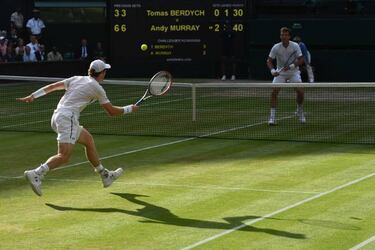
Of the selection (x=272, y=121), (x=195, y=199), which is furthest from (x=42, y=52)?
(x=195, y=199)

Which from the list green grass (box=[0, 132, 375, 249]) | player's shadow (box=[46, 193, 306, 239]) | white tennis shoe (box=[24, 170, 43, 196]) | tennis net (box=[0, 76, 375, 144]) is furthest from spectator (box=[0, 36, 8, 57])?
player's shadow (box=[46, 193, 306, 239])

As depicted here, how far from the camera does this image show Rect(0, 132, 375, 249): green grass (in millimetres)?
9969

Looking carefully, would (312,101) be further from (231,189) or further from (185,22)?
(231,189)

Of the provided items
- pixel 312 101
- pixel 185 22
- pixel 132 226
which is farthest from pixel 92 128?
pixel 185 22

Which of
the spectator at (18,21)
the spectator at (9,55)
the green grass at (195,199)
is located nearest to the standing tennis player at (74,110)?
the green grass at (195,199)

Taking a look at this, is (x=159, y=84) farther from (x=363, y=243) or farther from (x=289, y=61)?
(x=289, y=61)

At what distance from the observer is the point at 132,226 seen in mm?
10570

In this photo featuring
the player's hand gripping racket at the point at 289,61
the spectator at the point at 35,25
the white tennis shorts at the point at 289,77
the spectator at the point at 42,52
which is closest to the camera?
the player's hand gripping racket at the point at 289,61

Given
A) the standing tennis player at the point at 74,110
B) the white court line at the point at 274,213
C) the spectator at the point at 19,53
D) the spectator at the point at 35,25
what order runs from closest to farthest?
the white court line at the point at 274,213 < the standing tennis player at the point at 74,110 < the spectator at the point at 19,53 < the spectator at the point at 35,25

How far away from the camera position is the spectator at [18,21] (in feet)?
121

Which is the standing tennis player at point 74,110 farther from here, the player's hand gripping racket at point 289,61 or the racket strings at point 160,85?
the player's hand gripping racket at point 289,61

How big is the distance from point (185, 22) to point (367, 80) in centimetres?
661
